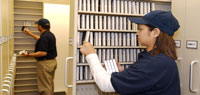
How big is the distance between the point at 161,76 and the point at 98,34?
4.31 feet

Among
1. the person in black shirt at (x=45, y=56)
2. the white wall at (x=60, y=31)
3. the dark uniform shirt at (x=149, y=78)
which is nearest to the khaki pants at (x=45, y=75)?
the person in black shirt at (x=45, y=56)

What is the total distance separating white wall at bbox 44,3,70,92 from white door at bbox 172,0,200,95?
3.14 meters

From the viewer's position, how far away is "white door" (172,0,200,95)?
180 centimetres

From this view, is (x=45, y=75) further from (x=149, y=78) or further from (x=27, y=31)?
(x=149, y=78)

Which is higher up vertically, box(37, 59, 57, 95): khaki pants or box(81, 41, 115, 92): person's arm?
box(81, 41, 115, 92): person's arm

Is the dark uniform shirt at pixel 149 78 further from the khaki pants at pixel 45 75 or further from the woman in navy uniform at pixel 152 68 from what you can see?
the khaki pants at pixel 45 75

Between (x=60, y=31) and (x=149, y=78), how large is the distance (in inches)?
152

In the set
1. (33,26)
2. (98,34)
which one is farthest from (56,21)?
(98,34)

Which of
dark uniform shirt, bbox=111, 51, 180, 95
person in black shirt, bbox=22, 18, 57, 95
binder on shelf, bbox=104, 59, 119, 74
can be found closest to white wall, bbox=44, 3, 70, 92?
person in black shirt, bbox=22, 18, 57, 95

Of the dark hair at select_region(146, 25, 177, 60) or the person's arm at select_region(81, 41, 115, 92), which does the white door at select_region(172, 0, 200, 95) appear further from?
the person's arm at select_region(81, 41, 115, 92)

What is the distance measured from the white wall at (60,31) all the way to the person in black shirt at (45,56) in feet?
3.60

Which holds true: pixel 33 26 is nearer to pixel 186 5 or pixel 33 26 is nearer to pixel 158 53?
pixel 186 5

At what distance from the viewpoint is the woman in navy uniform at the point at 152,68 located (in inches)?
45.4

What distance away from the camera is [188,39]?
6.31ft
